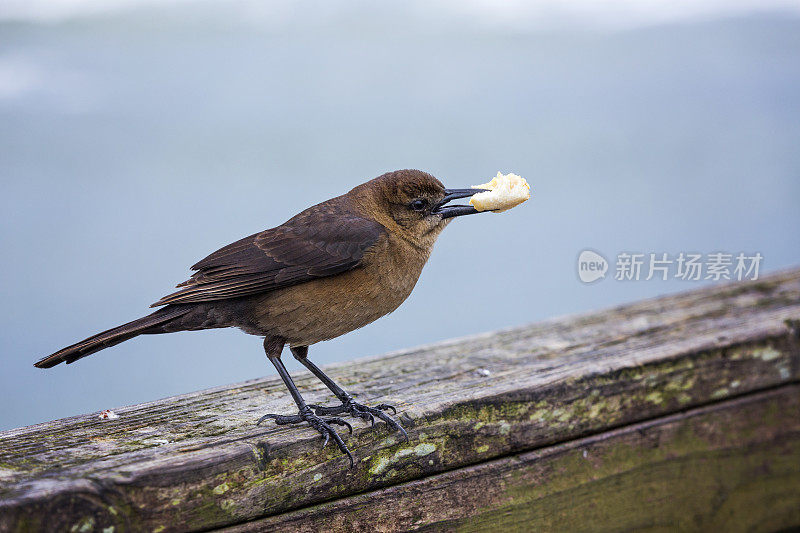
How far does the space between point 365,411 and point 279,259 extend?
32.5 inches

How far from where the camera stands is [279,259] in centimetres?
318

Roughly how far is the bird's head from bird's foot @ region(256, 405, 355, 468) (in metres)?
1.08

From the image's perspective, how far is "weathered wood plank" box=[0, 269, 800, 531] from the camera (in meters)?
1.99

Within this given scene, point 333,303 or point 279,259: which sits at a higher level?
point 279,259

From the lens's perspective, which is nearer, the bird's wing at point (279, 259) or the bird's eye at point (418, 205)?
the bird's wing at point (279, 259)

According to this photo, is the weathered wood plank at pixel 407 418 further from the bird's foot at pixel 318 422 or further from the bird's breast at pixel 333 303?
the bird's breast at pixel 333 303

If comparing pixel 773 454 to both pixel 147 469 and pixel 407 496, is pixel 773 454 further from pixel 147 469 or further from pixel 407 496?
pixel 147 469

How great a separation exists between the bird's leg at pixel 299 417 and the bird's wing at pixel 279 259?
0.73ft

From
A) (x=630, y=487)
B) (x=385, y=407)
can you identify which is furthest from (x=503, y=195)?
(x=630, y=487)

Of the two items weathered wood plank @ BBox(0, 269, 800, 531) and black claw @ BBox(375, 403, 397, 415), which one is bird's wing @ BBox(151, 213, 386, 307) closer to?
weathered wood plank @ BBox(0, 269, 800, 531)

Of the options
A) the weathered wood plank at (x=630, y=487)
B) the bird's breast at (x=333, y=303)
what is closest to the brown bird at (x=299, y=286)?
the bird's breast at (x=333, y=303)

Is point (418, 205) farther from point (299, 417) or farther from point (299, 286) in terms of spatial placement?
point (299, 417)

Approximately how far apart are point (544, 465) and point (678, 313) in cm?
144

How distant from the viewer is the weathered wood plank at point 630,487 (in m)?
2.41
